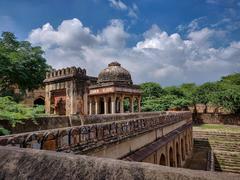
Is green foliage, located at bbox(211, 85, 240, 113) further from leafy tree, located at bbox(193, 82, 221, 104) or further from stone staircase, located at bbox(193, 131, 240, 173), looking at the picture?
stone staircase, located at bbox(193, 131, 240, 173)

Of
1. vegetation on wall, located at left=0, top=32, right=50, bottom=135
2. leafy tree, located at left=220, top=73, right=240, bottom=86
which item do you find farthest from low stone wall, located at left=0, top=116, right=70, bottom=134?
leafy tree, located at left=220, top=73, right=240, bottom=86

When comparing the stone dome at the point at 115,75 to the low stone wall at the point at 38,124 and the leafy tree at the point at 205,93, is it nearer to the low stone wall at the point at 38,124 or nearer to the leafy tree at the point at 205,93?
the leafy tree at the point at 205,93

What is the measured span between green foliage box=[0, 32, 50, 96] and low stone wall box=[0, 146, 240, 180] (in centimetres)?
2166

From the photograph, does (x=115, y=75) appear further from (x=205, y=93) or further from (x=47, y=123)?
(x=205, y=93)

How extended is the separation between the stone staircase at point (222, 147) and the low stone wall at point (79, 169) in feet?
67.3

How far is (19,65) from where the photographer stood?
2266cm

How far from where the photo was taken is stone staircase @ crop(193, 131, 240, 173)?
1975 cm

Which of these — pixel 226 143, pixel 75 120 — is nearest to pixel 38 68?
pixel 75 120

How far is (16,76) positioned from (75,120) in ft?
59.4

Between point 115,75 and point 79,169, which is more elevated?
point 115,75

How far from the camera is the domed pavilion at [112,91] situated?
23969 mm

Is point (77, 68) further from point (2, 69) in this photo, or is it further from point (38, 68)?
point (38, 68)

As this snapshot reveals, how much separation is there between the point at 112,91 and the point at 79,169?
867 inches

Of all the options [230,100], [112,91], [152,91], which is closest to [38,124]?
[112,91]
